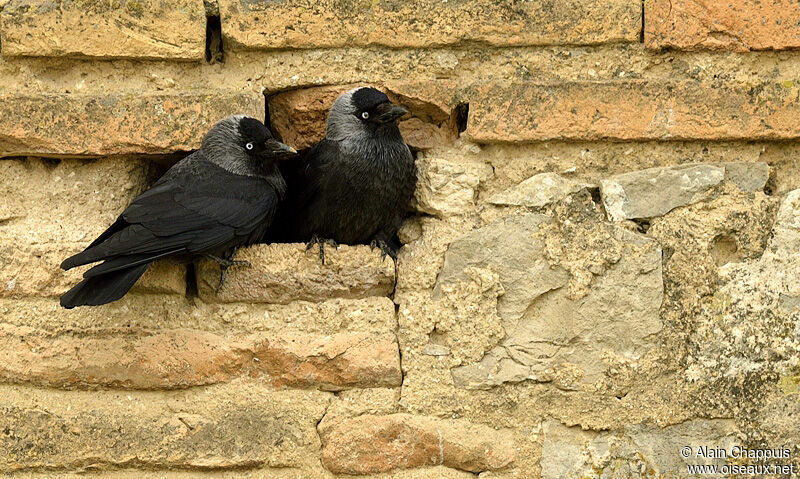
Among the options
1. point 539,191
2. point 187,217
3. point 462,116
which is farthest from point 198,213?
point 539,191

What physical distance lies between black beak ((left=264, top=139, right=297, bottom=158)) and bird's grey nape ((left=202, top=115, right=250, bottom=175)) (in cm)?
8

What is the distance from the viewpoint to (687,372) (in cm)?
235

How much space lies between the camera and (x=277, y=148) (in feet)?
9.05

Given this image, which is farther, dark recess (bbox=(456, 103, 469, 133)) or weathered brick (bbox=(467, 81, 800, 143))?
dark recess (bbox=(456, 103, 469, 133))

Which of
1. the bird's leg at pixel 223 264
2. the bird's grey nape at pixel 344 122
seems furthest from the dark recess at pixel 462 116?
the bird's leg at pixel 223 264

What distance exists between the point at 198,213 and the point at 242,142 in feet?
1.05

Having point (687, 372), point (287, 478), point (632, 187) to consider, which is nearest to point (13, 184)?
point (287, 478)

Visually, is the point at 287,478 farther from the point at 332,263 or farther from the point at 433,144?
the point at 433,144

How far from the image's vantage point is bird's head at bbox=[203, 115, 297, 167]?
2578mm

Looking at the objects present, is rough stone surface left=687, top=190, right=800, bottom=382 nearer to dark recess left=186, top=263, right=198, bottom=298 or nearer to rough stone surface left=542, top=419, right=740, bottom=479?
rough stone surface left=542, top=419, right=740, bottom=479

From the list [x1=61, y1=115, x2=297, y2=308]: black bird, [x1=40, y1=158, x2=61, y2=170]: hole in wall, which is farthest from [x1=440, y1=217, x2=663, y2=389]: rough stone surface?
[x1=40, y1=158, x2=61, y2=170]: hole in wall

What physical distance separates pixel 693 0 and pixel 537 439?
1213 millimetres

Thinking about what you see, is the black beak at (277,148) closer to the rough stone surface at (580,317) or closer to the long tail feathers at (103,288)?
the long tail feathers at (103,288)

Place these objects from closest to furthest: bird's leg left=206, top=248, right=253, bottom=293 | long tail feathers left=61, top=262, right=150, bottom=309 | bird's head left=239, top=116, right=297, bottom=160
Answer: long tail feathers left=61, top=262, right=150, bottom=309, bird's leg left=206, top=248, right=253, bottom=293, bird's head left=239, top=116, right=297, bottom=160
